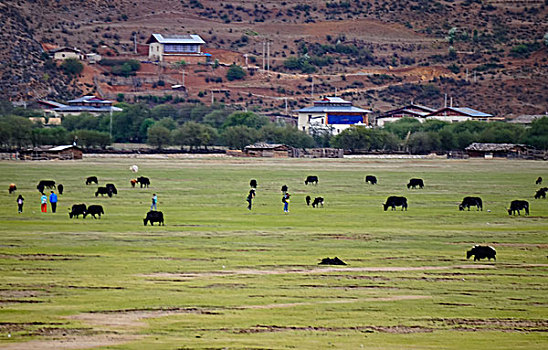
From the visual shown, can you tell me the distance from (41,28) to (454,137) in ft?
346

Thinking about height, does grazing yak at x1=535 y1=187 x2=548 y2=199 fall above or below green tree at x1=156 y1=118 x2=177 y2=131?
below

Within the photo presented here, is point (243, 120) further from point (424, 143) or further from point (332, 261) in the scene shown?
point (332, 261)

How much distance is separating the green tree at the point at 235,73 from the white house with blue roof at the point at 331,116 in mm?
30848

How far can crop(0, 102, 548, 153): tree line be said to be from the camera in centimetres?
10506

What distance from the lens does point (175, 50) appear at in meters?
171

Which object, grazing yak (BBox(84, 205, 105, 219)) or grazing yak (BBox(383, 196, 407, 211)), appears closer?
grazing yak (BBox(84, 205, 105, 219))

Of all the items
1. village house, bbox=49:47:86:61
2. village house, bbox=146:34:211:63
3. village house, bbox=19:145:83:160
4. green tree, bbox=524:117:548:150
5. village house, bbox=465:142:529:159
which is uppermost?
village house, bbox=146:34:211:63

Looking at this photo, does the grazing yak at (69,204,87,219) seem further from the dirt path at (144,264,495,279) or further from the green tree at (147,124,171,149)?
the green tree at (147,124,171,149)

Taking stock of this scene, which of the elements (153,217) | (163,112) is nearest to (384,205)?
(153,217)

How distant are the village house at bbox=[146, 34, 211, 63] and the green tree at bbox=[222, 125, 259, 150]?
60.2 m

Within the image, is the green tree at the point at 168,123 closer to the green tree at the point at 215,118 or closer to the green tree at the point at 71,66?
the green tree at the point at 215,118

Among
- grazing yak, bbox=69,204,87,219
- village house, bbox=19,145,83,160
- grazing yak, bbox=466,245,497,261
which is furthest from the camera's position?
village house, bbox=19,145,83,160

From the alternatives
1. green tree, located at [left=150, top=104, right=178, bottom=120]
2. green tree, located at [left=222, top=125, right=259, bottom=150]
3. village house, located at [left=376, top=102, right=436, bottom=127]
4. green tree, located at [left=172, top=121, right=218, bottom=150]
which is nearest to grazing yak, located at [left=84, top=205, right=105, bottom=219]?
green tree, located at [left=172, top=121, right=218, bottom=150]

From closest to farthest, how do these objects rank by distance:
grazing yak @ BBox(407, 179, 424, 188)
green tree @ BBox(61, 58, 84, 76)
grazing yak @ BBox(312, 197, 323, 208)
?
1. grazing yak @ BBox(312, 197, 323, 208)
2. grazing yak @ BBox(407, 179, 424, 188)
3. green tree @ BBox(61, 58, 84, 76)
